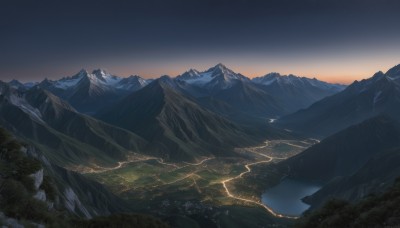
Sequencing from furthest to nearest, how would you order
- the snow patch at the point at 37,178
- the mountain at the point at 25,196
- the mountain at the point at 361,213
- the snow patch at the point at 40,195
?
the snow patch at the point at 37,178 → the snow patch at the point at 40,195 → the mountain at the point at 361,213 → the mountain at the point at 25,196

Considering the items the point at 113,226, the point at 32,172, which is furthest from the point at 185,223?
the point at 32,172

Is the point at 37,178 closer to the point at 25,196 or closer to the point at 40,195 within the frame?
the point at 40,195

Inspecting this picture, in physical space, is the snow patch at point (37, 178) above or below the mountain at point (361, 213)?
above

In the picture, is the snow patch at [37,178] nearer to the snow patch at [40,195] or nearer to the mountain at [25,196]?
the mountain at [25,196]

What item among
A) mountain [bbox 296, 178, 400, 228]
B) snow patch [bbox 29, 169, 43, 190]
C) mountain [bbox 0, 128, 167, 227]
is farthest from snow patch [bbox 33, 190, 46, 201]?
mountain [bbox 296, 178, 400, 228]

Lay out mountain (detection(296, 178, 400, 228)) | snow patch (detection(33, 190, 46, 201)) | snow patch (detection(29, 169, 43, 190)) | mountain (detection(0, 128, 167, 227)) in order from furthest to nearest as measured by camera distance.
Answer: snow patch (detection(29, 169, 43, 190)), snow patch (detection(33, 190, 46, 201)), mountain (detection(296, 178, 400, 228)), mountain (detection(0, 128, 167, 227))

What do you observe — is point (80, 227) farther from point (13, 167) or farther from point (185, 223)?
point (185, 223)

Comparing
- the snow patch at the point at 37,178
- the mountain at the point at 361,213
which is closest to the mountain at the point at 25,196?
the snow patch at the point at 37,178

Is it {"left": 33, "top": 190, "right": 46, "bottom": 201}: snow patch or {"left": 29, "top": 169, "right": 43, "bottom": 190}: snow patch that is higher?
{"left": 29, "top": 169, "right": 43, "bottom": 190}: snow patch

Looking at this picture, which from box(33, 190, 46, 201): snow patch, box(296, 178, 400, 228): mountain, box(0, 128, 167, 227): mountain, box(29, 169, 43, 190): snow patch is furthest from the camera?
box(29, 169, 43, 190): snow patch

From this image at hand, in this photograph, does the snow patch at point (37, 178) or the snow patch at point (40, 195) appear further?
the snow patch at point (37, 178)

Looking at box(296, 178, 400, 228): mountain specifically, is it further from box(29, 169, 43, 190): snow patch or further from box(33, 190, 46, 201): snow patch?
box(29, 169, 43, 190): snow patch
